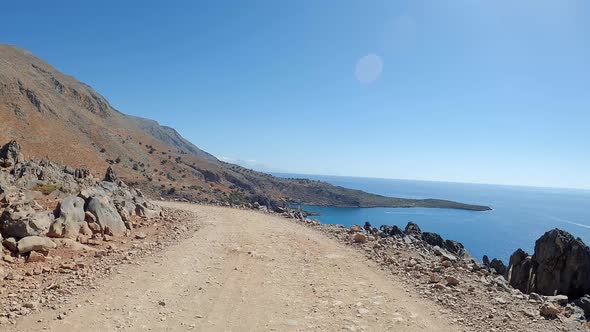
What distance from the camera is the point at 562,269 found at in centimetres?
2812

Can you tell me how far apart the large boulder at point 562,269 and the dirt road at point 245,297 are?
2183 cm

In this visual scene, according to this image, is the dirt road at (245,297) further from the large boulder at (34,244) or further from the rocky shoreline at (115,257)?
the large boulder at (34,244)

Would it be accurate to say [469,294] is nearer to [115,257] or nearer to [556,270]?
[115,257]

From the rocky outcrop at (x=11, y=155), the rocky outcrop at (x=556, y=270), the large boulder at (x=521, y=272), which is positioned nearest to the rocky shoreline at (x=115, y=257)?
the rocky outcrop at (x=11, y=155)

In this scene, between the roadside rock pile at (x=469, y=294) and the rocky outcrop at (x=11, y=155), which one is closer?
the roadside rock pile at (x=469, y=294)

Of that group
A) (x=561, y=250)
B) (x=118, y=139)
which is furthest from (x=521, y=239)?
(x=118, y=139)

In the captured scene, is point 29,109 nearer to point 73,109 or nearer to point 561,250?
point 73,109

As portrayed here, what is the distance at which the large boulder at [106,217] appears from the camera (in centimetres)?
1489

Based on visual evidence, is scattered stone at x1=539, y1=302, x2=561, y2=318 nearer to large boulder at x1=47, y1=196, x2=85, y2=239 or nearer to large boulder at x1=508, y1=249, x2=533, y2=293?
large boulder at x1=47, y1=196, x2=85, y2=239

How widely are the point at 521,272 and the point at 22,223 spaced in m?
32.6

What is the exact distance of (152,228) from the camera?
17.8 meters

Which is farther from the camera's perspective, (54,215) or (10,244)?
(54,215)

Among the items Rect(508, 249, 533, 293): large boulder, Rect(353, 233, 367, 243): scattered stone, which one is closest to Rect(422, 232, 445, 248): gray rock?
Rect(508, 249, 533, 293): large boulder

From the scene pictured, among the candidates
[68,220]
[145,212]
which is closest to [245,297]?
[68,220]
